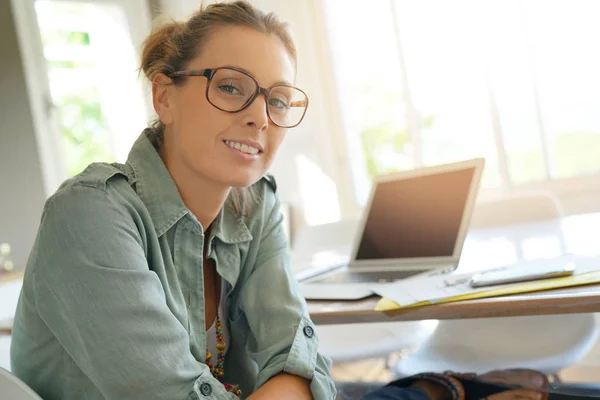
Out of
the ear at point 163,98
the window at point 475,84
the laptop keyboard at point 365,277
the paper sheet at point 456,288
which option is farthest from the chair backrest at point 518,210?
the window at point 475,84

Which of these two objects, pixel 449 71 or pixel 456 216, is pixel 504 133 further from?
pixel 456 216

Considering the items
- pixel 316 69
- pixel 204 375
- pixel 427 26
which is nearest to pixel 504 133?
pixel 427 26

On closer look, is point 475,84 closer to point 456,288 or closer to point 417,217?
point 417,217

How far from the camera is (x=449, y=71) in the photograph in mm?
4445

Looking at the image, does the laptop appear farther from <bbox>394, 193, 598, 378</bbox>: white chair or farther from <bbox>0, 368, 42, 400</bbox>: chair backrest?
<bbox>0, 368, 42, 400</bbox>: chair backrest

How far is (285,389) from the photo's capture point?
1040 mm

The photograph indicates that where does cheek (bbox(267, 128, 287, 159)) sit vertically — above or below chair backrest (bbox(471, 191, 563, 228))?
above

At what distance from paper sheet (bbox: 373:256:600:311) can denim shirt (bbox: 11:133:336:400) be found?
170mm

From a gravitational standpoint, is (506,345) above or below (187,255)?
below

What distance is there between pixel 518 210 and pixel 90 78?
3.47 meters

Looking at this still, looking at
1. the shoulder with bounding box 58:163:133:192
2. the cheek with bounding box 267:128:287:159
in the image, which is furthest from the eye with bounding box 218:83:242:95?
the shoulder with bounding box 58:163:133:192

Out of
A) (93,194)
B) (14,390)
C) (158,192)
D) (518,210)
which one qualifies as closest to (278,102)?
(158,192)

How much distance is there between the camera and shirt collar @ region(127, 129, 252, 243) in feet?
3.61

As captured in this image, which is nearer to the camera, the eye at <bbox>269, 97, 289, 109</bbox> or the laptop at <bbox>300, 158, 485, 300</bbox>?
the eye at <bbox>269, 97, 289, 109</bbox>
